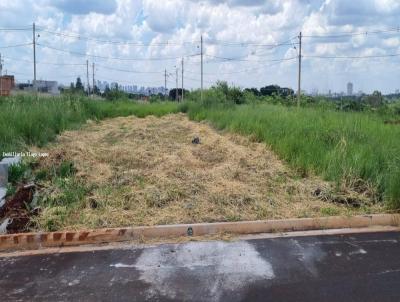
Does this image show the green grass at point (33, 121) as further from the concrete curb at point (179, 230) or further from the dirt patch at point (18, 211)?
the concrete curb at point (179, 230)

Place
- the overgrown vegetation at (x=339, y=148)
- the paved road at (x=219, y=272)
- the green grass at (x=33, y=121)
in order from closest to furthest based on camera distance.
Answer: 1. the paved road at (x=219, y=272)
2. the overgrown vegetation at (x=339, y=148)
3. the green grass at (x=33, y=121)

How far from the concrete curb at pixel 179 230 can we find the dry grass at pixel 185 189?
22 centimetres

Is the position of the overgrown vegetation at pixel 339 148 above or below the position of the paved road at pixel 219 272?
above

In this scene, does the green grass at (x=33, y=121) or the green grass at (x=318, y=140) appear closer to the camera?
the green grass at (x=318, y=140)

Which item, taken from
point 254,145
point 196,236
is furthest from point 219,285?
point 254,145

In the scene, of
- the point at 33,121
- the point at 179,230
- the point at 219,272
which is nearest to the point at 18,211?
the point at 179,230

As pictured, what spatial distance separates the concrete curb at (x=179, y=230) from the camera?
180 inches

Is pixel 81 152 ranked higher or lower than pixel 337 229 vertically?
higher

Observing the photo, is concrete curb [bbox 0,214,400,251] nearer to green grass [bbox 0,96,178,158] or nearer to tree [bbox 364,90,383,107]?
green grass [bbox 0,96,178,158]

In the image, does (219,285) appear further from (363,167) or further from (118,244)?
(363,167)

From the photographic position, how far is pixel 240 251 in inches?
171

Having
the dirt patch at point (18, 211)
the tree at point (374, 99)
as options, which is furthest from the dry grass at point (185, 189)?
the tree at point (374, 99)

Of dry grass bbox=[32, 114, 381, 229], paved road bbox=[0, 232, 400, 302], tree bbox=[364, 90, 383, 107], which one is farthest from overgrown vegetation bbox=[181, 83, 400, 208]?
tree bbox=[364, 90, 383, 107]

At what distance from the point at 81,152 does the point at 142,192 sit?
144 inches
